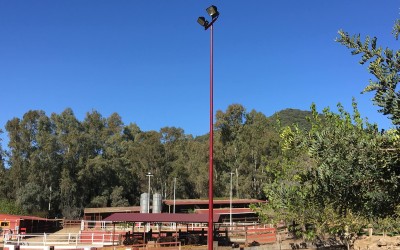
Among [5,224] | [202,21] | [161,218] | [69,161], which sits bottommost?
[5,224]

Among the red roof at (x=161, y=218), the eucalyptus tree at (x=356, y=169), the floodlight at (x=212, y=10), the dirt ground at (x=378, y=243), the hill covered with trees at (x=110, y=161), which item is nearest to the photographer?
the eucalyptus tree at (x=356, y=169)

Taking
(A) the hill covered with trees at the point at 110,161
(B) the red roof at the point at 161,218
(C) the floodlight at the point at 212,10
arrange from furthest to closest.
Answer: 1. (A) the hill covered with trees at the point at 110,161
2. (B) the red roof at the point at 161,218
3. (C) the floodlight at the point at 212,10

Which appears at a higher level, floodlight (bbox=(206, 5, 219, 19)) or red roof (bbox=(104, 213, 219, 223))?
floodlight (bbox=(206, 5, 219, 19))

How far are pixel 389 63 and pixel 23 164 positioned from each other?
75248 millimetres

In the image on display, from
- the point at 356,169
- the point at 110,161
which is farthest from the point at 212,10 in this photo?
the point at 110,161

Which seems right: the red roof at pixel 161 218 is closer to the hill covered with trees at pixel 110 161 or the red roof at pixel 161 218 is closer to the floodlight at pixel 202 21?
the floodlight at pixel 202 21

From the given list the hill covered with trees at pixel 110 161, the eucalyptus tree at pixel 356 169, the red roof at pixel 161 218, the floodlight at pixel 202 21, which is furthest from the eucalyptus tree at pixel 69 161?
the eucalyptus tree at pixel 356 169

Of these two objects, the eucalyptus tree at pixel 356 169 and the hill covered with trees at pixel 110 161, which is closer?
the eucalyptus tree at pixel 356 169

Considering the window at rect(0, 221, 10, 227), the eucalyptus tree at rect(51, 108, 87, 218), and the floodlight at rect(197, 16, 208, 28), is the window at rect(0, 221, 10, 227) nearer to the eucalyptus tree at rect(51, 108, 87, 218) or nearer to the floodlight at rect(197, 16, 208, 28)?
the eucalyptus tree at rect(51, 108, 87, 218)

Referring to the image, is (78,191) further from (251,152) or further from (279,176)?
(279,176)

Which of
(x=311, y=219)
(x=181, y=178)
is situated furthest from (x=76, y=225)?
(x=311, y=219)

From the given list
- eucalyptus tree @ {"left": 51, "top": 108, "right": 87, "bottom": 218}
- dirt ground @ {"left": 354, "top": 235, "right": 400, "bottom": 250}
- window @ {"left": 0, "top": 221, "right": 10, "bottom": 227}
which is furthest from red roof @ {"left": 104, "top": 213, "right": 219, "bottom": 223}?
eucalyptus tree @ {"left": 51, "top": 108, "right": 87, "bottom": 218}

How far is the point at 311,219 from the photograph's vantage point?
1697 cm

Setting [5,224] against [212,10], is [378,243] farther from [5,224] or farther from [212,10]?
[5,224]
